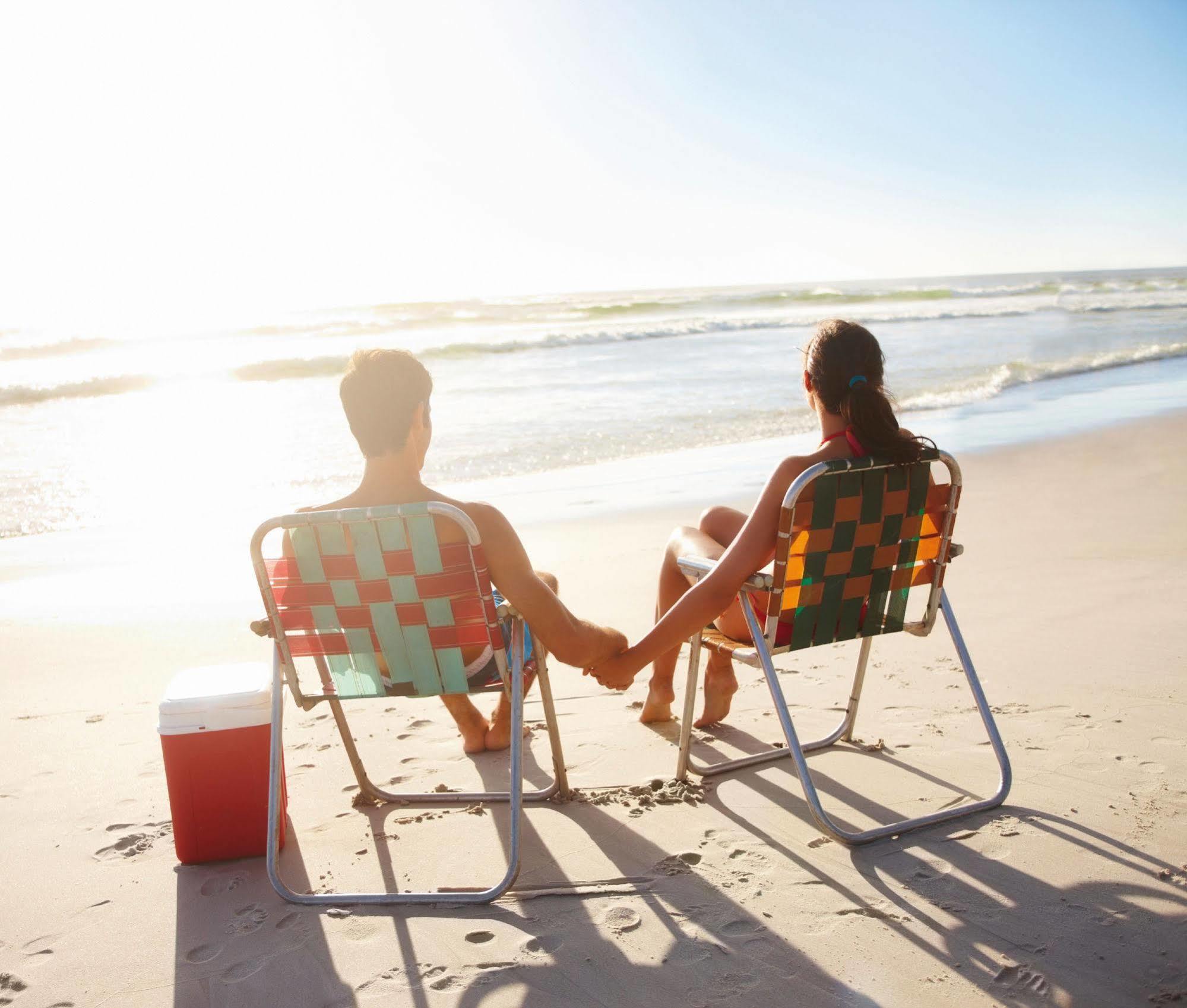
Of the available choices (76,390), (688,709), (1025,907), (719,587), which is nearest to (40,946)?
(688,709)

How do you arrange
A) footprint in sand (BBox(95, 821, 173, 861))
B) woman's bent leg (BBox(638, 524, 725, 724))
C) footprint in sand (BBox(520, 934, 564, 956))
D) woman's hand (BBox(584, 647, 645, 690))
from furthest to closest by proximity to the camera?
woman's bent leg (BBox(638, 524, 725, 724))
woman's hand (BBox(584, 647, 645, 690))
footprint in sand (BBox(95, 821, 173, 861))
footprint in sand (BBox(520, 934, 564, 956))

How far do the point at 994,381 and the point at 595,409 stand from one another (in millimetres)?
5871

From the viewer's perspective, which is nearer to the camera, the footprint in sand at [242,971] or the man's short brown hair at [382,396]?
the footprint in sand at [242,971]

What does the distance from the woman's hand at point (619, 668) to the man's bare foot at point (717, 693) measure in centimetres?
59

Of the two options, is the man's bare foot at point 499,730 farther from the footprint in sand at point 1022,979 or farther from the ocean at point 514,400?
the ocean at point 514,400

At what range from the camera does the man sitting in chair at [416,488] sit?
2668 mm

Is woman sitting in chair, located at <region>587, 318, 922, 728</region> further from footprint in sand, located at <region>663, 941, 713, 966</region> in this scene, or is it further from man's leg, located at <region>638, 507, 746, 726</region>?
footprint in sand, located at <region>663, 941, 713, 966</region>

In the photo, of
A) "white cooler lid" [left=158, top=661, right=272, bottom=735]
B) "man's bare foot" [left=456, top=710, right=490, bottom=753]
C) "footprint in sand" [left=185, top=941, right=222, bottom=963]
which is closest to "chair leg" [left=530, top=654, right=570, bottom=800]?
"man's bare foot" [left=456, top=710, right=490, bottom=753]

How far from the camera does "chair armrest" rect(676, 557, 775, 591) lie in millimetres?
2729

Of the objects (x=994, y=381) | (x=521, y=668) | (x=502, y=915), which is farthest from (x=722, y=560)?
(x=994, y=381)

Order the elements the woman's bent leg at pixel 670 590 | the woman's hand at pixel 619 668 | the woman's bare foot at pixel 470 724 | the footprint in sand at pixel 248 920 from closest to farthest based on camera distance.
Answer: the footprint in sand at pixel 248 920 < the woman's hand at pixel 619 668 < the woman's bent leg at pixel 670 590 < the woman's bare foot at pixel 470 724

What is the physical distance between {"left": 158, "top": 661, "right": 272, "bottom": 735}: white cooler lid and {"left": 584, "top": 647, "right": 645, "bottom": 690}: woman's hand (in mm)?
922

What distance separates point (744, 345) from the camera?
22.0 metres

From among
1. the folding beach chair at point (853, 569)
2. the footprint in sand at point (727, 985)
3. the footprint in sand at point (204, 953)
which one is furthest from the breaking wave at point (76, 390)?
the footprint in sand at point (727, 985)
